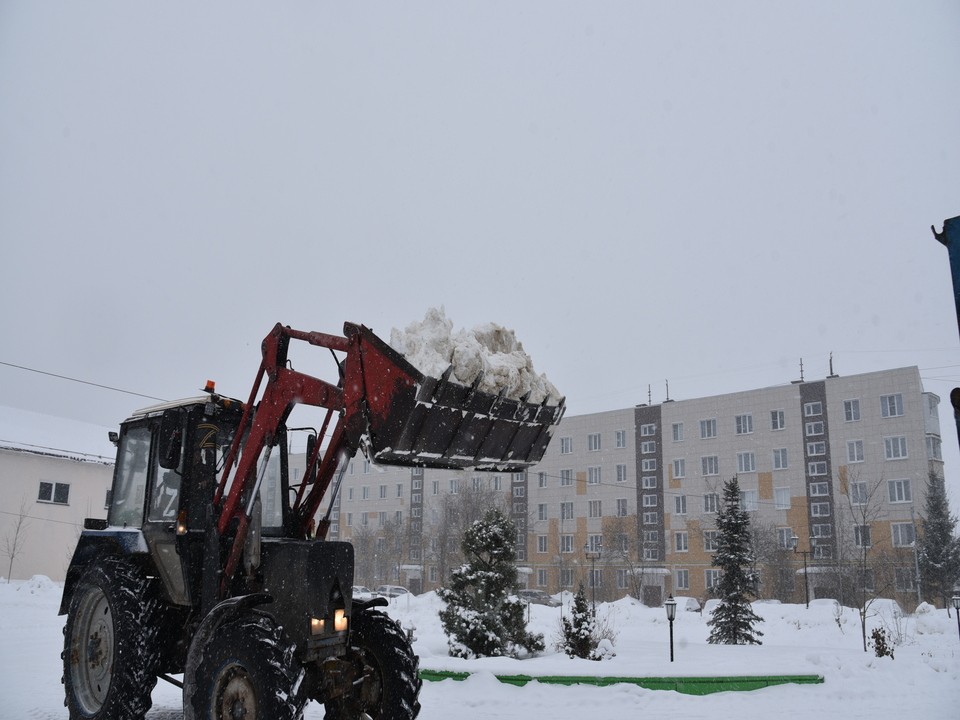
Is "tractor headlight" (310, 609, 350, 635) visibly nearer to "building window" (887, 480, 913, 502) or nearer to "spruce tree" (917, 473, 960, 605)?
"spruce tree" (917, 473, 960, 605)

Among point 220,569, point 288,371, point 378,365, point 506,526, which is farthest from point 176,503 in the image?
point 506,526

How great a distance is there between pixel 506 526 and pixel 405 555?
51.6 meters

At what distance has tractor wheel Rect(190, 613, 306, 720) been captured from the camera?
5242mm

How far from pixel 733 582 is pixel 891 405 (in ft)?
87.4

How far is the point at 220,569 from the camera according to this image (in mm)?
6375

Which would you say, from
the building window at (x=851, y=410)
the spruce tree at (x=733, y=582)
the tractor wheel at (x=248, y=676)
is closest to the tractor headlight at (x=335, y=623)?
the tractor wheel at (x=248, y=676)

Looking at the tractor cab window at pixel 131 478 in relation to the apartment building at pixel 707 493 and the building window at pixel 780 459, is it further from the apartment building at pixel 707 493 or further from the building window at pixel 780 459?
the building window at pixel 780 459

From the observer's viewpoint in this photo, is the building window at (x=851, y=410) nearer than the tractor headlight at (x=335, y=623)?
No

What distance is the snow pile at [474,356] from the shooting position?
20.1 ft

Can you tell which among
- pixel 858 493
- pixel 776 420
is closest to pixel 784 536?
pixel 858 493

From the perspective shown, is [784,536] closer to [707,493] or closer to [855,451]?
[707,493]

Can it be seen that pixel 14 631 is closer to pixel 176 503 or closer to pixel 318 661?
pixel 176 503

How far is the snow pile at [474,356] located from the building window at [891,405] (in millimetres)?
43570

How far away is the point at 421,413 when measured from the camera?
19.6ft
